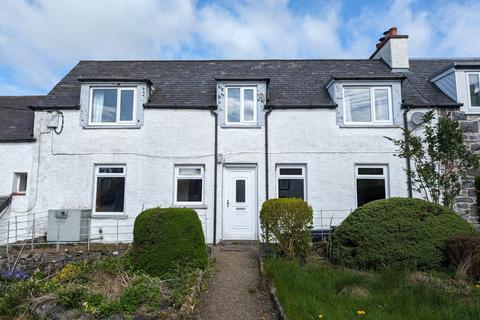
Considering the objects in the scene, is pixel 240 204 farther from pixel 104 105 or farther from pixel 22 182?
pixel 22 182

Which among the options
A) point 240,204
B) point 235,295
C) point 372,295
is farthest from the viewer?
point 240,204

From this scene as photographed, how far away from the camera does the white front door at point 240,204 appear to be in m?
12.2

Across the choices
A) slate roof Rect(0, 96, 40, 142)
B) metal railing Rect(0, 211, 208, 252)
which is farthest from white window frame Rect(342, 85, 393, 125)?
slate roof Rect(0, 96, 40, 142)

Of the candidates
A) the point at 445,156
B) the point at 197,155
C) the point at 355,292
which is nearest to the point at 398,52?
the point at 445,156

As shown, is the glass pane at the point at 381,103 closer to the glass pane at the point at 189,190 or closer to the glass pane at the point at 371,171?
the glass pane at the point at 371,171

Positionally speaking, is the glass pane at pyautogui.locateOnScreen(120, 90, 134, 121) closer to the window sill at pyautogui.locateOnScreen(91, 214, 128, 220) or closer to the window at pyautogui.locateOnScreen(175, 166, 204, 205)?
the window at pyautogui.locateOnScreen(175, 166, 204, 205)

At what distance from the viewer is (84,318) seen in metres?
5.98

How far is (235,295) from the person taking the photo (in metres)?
6.78

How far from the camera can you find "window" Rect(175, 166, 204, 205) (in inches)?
493

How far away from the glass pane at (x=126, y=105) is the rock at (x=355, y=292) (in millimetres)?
9324

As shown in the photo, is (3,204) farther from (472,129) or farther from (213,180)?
(472,129)

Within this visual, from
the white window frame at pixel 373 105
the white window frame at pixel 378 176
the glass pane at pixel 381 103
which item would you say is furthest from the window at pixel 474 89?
the white window frame at pixel 378 176

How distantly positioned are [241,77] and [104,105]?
487cm

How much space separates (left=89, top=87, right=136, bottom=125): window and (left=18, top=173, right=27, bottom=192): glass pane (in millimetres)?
3183
